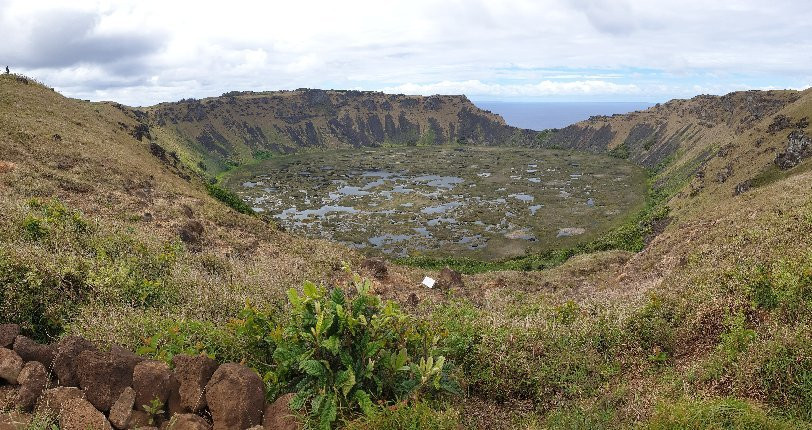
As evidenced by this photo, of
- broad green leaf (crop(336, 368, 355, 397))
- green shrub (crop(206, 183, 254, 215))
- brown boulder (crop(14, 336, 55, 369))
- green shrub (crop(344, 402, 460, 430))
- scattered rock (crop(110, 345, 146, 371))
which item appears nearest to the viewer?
green shrub (crop(344, 402, 460, 430))

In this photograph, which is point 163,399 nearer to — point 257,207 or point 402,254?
point 402,254

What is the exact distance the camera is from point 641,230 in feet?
171

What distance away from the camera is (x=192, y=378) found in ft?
20.8

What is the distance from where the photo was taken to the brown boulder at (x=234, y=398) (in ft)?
19.7

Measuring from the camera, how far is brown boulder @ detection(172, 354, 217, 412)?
245 inches

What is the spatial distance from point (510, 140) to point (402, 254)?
5951 inches

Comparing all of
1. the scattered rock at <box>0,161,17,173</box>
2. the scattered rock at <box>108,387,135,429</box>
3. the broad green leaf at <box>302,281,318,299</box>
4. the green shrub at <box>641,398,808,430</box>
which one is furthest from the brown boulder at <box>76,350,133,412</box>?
the scattered rock at <box>0,161,17,173</box>

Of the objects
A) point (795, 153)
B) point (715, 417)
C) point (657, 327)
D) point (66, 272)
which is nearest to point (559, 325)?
point (657, 327)

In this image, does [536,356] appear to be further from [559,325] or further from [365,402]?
[365,402]

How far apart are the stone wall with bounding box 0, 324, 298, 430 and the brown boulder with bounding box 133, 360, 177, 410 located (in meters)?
0.01

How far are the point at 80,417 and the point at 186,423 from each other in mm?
1414

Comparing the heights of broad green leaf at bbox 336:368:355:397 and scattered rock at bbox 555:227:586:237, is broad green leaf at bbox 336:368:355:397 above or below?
above

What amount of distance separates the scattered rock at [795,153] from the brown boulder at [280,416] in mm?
62410

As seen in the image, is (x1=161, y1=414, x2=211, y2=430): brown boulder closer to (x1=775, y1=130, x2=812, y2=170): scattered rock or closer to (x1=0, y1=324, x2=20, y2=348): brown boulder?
(x1=0, y1=324, x2=20, y2=348): brown boulder
